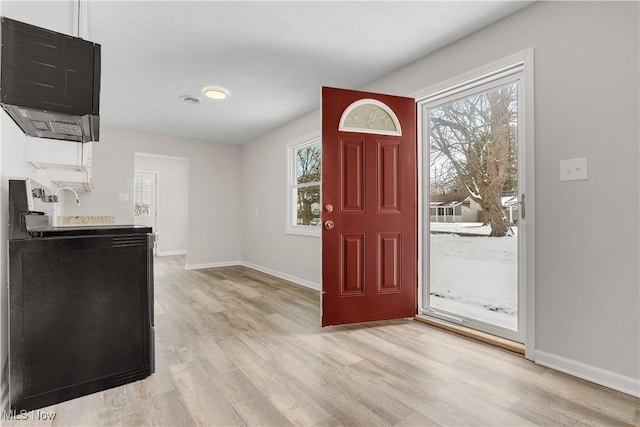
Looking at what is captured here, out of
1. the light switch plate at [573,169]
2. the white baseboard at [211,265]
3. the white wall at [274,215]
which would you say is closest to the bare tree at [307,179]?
the white wall at [274,215]

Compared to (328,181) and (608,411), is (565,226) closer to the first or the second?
(608,411)

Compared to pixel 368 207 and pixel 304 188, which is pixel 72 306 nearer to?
pixel 368 207

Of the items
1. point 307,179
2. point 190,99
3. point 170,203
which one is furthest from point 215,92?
point 170,203

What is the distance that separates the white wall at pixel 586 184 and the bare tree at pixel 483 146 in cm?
29

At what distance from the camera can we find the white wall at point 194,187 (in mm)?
5062

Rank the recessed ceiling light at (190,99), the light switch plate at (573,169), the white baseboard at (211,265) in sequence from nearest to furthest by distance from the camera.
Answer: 1. the light switch plate at (573,169)
2. the recessed ceiling light at (190,99)
3. the white baseboard at (211,265)

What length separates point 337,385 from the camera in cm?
182

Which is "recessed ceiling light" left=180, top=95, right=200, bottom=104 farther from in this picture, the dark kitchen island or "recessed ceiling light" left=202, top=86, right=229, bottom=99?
the dark kitchen island

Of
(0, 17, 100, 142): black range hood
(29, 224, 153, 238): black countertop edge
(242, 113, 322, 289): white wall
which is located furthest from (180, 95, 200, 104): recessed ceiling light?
(29, 224, 153, 238): black countertop edge

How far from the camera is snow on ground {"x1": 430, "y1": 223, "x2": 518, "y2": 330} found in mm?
2436

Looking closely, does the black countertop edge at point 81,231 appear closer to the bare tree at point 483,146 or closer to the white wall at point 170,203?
the bare tree at point 483,146

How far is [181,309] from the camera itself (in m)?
3.32

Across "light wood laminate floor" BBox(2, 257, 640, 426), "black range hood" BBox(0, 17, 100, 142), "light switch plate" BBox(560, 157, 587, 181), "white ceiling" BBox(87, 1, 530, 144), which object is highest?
"white ceiling" BBox(87, 1, 530, 144)

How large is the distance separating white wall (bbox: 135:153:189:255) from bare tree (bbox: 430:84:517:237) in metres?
6.38
